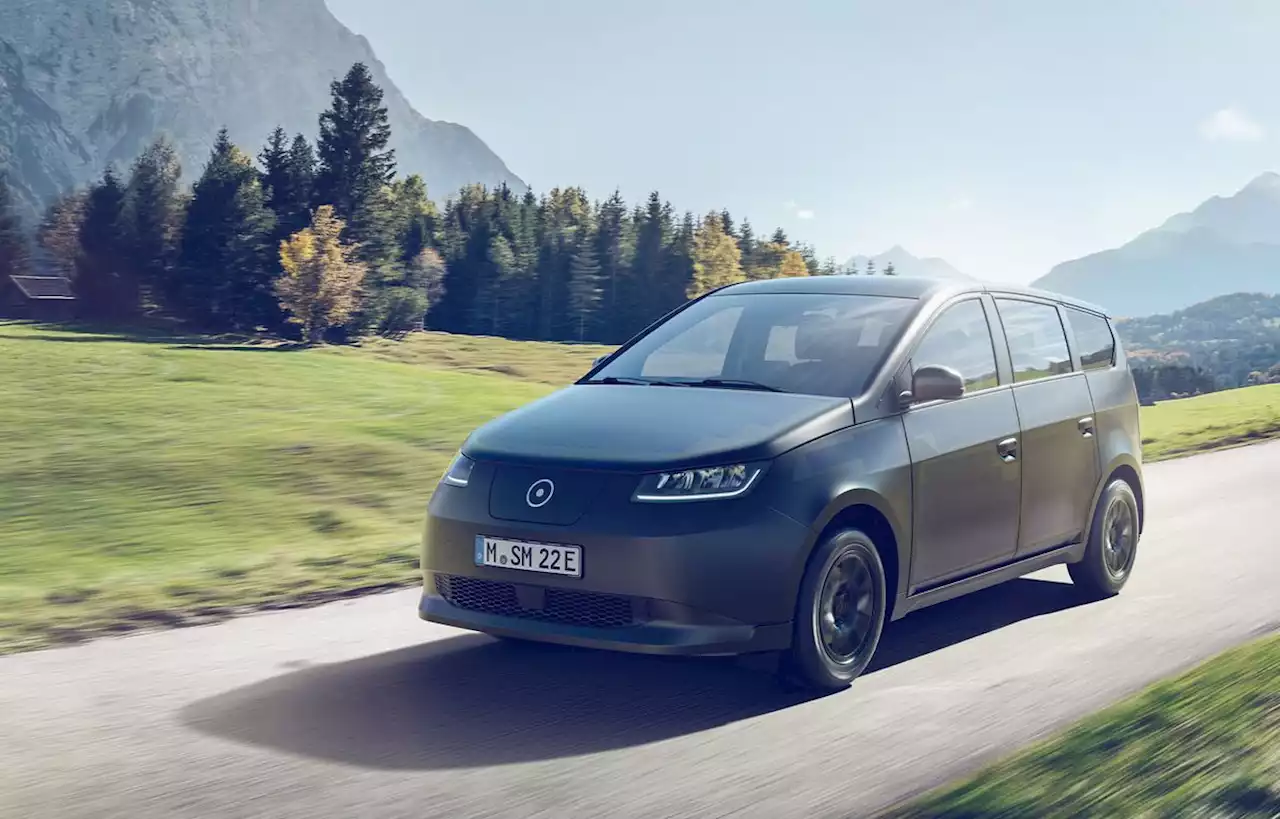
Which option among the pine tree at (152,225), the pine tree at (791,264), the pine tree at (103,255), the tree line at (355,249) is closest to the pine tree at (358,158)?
the tree line at (355,249)

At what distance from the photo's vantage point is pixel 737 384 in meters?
6.50

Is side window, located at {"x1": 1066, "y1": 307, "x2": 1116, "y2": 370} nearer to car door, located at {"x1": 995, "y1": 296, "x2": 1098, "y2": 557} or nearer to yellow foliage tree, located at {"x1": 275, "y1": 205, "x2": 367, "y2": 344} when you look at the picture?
car door, located at {"x1": 995, "y1": 296, "x2": 1098, "y2": 557}

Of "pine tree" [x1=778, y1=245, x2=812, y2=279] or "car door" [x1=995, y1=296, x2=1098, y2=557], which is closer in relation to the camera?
"car door" [x1=995, y1=296, x2=1098, y2=557]

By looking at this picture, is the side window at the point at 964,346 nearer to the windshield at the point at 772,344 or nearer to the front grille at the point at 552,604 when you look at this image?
the windshield at the point at 772,344

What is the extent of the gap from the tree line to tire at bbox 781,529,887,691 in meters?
77.0

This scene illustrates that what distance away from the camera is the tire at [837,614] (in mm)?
5625

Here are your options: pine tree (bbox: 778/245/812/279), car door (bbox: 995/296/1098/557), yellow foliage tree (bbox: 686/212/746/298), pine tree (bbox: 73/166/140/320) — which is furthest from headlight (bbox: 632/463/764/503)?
pine tree (bbox: 778/245/812/279)

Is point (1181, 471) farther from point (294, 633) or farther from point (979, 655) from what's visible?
point (294, 633)

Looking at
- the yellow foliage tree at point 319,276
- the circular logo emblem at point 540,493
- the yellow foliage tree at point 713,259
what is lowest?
the circular logo emblem at point 540,493

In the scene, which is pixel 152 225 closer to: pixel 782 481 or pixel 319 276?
pixel 319 276

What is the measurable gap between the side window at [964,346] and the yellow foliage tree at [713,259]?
113 metres

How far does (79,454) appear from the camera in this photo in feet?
51.5

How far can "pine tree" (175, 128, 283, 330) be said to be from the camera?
8506 centimetres

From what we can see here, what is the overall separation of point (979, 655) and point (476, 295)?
119m
